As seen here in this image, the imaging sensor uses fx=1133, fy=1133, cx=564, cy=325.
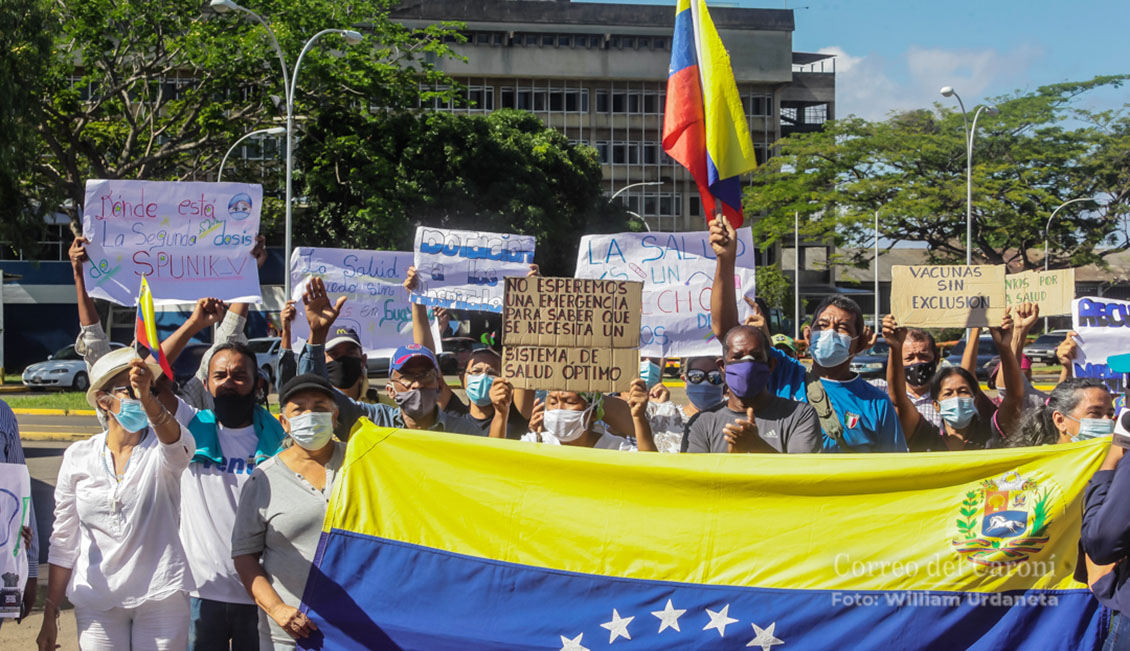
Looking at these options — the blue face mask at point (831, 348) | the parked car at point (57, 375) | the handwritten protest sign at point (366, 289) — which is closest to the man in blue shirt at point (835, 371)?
the blue face mask at point (831, 348)

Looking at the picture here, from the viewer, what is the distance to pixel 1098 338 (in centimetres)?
677

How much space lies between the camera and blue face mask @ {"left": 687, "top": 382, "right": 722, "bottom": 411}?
6.09 metres

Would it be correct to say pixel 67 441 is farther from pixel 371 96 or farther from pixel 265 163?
pixel 265 163

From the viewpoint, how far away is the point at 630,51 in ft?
195

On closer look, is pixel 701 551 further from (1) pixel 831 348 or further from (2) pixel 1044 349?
(2) pixel 1044 349

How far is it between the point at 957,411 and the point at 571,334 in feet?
6.17

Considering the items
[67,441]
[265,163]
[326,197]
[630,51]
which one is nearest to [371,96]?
[326,197]

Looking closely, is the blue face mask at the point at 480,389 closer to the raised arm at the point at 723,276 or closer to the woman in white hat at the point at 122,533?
the raised arm at the point at 723,276

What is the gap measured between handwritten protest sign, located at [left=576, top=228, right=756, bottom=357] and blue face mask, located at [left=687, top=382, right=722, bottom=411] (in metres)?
0.89

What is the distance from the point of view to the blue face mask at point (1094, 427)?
423cm

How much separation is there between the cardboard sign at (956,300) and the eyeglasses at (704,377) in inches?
43.7

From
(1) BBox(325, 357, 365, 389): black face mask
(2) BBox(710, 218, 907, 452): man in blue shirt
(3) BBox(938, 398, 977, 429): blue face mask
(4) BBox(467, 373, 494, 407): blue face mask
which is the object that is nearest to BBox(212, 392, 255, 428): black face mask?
(1) BBox(325, 357, 365, 389): black face mask

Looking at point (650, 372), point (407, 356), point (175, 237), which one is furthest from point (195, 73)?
point (407, 356)

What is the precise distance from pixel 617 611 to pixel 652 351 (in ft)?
10.8
